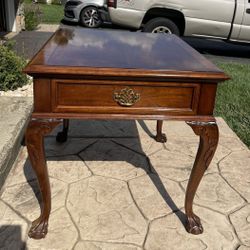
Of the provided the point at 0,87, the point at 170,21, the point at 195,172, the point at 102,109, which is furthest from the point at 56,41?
the point at 170,21

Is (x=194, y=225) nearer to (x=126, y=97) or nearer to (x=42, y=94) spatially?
(x=126, y=97)

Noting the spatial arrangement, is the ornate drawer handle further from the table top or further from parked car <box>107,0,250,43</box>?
parked car <box>107,0,250,43</box>

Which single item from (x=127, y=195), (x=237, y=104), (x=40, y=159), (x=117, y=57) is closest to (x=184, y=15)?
(x=237, y=104)

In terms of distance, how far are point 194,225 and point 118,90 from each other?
3.69 ft

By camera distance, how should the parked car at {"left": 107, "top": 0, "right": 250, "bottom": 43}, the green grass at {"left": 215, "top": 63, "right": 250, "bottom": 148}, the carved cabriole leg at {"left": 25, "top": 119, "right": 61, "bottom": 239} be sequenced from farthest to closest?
the parked car at {"left": 107, "top": 0, "right": 250, "bottom": 43}, the green grass at {"left": 215, "top": 63, "right": 250, "bottom": 148}, the carved cabriole leg at {"left": 25, "top": 119, "right": 61, "bottom": 239}

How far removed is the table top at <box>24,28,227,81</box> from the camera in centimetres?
195

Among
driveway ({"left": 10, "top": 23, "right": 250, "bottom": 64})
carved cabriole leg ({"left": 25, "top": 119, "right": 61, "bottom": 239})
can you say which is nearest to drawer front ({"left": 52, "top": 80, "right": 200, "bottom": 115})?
carved cabriole leg ({"left": 25, "top": 119, "right": 61, "bottom": 239})

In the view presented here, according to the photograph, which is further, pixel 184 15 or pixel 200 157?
pixel 184 15

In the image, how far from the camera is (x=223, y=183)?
10.2ft

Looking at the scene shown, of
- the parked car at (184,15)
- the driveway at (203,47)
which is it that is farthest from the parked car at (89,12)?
the parked car at (184,15)

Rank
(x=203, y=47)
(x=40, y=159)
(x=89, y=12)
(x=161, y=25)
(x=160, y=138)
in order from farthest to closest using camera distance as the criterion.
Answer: (x=89, y=12) → (x=203, y=47) → (x=161, y=25) → (x=160, y=138) → (x=40, y=159)

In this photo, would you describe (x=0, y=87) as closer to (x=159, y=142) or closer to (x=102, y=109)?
(x=159, y=142)

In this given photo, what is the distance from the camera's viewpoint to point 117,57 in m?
2.21

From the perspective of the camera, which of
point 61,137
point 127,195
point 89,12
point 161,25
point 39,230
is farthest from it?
point 89,12
